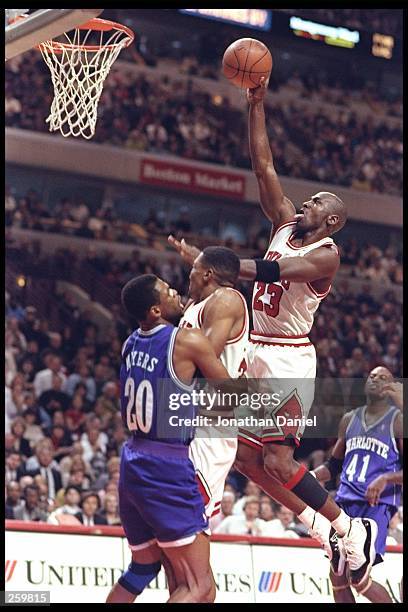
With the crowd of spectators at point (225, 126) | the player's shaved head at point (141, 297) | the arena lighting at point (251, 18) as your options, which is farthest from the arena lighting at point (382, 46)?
the player's shaved head at point (141, 297)

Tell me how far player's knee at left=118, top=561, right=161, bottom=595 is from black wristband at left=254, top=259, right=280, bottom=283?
171 cm

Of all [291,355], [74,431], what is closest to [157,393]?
[291,355]

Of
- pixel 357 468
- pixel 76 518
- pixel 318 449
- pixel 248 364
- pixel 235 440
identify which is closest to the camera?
pixel 235 440

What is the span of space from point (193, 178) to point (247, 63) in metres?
12.9

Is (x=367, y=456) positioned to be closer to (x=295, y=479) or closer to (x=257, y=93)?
(x=295, y=479)

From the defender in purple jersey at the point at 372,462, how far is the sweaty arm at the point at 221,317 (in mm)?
2305

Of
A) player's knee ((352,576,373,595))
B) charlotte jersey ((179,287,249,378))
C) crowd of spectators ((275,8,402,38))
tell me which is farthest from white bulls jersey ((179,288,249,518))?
crowd of spectators ((275,8,402,38))

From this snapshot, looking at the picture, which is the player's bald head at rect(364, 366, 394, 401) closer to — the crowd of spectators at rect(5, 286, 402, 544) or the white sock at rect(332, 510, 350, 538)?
the white sock at rect(332, 510, 350, 538)

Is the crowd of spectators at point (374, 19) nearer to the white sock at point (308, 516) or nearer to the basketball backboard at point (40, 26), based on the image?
the basketball backboard at point (40, 26)

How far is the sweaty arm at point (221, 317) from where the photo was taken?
215 inches

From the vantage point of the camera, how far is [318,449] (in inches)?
548
